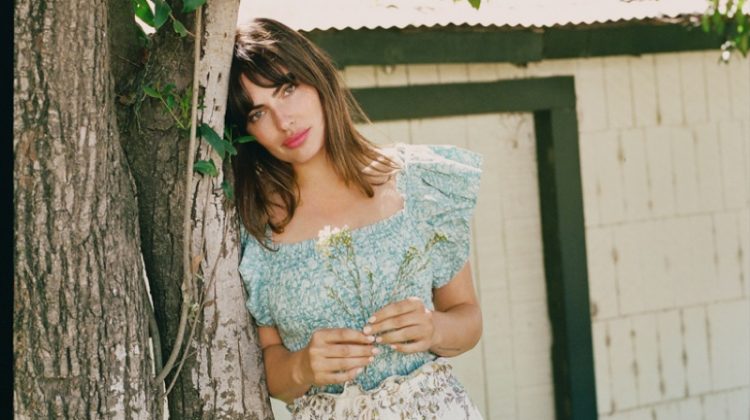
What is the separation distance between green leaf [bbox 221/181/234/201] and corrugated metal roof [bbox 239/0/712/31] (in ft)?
6.90

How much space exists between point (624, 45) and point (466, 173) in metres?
3.18

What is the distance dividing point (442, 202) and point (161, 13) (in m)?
0.88

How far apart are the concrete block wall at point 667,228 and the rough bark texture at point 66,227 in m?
3.62

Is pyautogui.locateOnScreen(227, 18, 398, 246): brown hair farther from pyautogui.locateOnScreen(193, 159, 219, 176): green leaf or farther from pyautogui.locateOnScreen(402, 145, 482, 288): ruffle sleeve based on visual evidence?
pyautogui.locateOnScreen(193, 159, 219, 176): green leaf

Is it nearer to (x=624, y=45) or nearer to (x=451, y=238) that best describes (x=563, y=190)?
(x=624, y=45)

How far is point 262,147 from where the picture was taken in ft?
9.36

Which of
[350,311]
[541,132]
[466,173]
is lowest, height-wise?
[350,311]

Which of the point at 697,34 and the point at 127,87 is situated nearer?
the point at 127,87

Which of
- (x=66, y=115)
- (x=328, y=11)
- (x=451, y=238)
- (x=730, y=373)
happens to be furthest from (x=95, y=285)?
(x=730, y=373)

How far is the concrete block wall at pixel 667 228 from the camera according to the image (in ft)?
19.6

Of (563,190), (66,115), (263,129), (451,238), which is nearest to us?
(66,115)

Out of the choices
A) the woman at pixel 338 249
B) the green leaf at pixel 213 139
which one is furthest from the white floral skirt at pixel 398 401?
the green leaf at pixel 213 139

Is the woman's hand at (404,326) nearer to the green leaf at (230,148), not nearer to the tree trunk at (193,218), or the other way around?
the tree trunk at (193,218)

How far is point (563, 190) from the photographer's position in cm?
579
